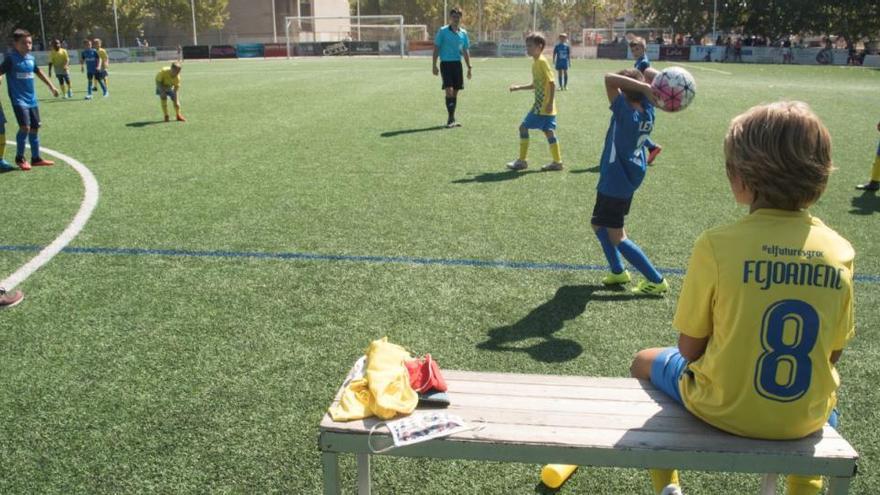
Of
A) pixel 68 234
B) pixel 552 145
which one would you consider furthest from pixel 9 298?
pixel 552 145

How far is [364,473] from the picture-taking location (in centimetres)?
267

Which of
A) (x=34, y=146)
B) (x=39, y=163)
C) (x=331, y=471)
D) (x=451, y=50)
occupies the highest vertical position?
(x=451, y=50)

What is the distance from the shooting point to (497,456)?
2.38m

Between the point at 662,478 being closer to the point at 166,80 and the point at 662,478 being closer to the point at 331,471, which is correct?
→ the point at 331,471

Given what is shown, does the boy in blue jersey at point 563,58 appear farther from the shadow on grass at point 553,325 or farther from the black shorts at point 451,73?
the shadow on grass at point 553,325

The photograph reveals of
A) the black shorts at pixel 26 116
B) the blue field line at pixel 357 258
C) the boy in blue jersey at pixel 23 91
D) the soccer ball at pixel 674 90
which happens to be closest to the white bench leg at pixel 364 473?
the blue field line at pixel 357 258

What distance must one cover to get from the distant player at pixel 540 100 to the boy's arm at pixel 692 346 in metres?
7.48

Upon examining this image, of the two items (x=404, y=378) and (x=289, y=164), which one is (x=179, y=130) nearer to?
(x=289, y=164)

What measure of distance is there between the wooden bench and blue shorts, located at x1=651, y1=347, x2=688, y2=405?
0.19 ft

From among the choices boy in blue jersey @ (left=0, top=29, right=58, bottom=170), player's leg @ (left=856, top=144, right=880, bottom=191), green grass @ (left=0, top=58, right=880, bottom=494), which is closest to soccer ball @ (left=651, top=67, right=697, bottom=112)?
green grass @ (left=0, top=58, right=880, bottom=494)

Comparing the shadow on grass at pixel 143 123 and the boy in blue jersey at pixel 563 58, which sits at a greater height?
the boy in blue jersey at pixel 563 58

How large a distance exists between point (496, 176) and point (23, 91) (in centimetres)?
732

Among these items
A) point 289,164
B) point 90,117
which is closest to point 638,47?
point 289,164

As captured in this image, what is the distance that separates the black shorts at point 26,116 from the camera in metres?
10.4
